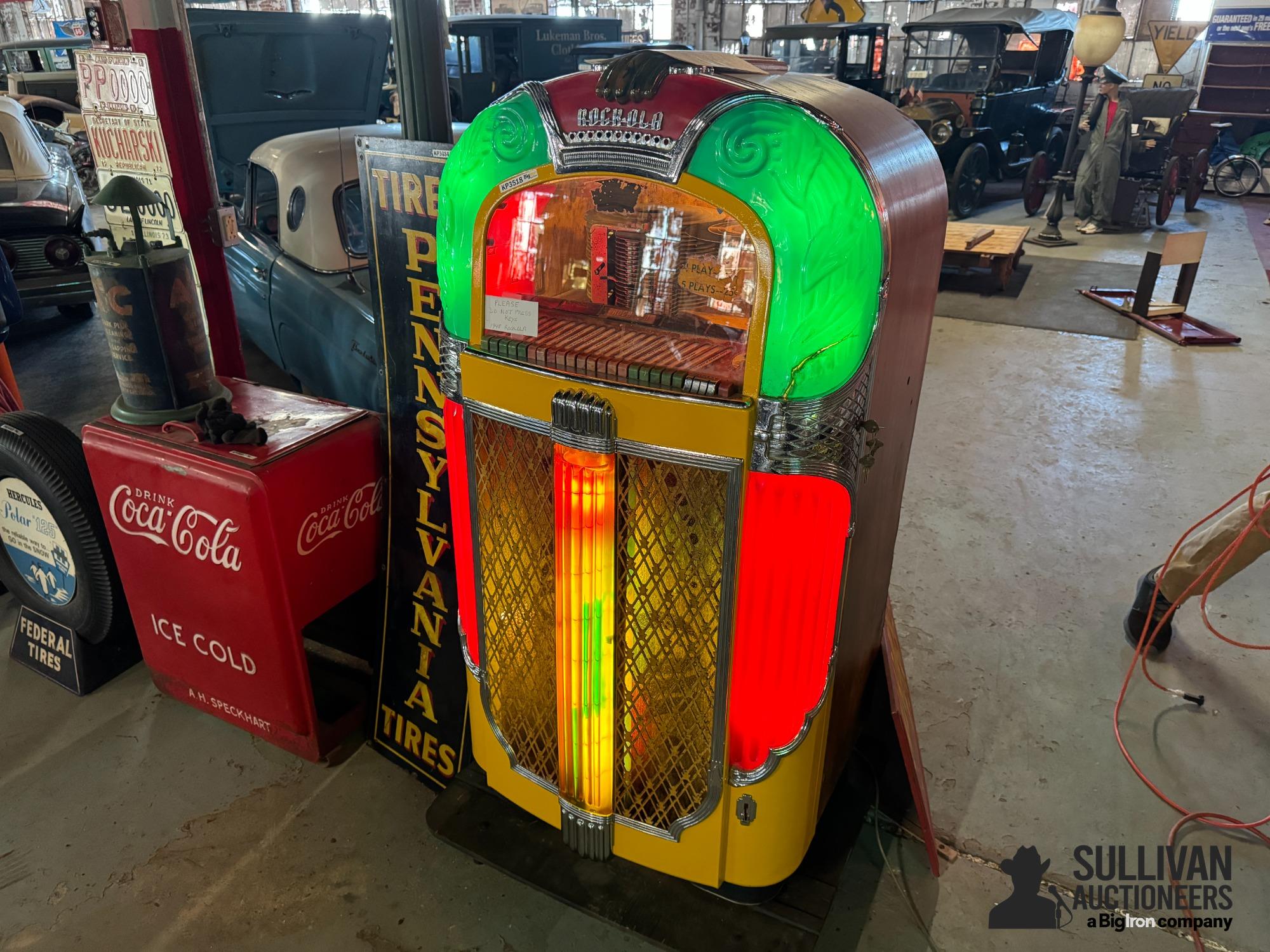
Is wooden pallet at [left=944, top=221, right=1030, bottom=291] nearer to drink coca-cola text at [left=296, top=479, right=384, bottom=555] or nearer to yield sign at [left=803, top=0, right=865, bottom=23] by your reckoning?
drink coca-cola text at [left=296, top=479, right=384, bottom=555]

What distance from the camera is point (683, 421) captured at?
4.43ft

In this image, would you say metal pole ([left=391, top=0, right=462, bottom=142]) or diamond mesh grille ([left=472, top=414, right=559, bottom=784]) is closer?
diamond mesh grille ([left=472, top=414, right=559, bottom=784])

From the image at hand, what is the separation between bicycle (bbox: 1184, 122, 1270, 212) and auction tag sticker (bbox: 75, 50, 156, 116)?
1052cm

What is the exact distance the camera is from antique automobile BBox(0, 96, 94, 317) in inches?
196

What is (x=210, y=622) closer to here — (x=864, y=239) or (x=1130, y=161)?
(x=864, y=239)

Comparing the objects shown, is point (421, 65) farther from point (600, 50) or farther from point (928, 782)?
point (600, 50)

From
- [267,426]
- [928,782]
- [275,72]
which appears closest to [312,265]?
[267,426]

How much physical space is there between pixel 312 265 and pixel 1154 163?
902cm

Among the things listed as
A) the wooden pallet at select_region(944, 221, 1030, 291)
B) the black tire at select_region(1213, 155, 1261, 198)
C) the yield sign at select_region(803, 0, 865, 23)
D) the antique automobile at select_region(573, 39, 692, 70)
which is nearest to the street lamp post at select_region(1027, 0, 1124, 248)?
the wooden pallet at select_region(944, 221, 1030, 291)

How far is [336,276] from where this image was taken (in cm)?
367

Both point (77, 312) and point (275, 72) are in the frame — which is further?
point (77, 312)

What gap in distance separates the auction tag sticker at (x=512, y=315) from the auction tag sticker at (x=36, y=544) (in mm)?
1682

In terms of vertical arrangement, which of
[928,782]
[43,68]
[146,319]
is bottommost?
[928,782]

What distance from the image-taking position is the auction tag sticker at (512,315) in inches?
58.1
